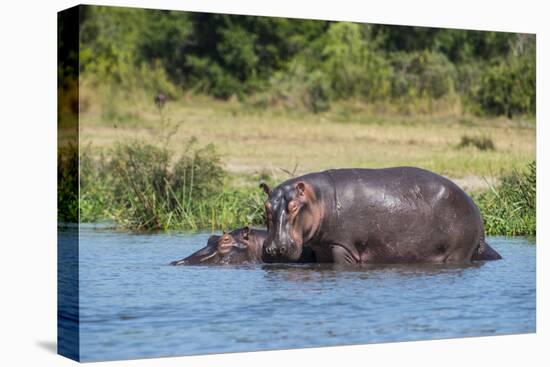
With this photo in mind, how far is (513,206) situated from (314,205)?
126 inches

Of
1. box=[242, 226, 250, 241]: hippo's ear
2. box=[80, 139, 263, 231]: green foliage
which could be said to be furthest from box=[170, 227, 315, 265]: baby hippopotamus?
box=[80, 139, 263, 231]: green foliage

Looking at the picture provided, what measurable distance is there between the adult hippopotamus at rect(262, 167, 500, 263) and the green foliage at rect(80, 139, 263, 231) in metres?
3.05

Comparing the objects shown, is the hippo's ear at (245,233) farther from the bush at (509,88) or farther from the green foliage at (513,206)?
the bush at (509,88)

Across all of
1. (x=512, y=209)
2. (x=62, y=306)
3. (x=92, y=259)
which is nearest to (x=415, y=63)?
(x=512, y=209)

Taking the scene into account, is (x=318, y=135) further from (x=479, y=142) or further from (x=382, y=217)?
(x=382, y=217)

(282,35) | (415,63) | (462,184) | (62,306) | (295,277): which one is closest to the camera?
(62,306)

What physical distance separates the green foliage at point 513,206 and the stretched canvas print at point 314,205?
3cm

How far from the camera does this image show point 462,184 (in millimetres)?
16688

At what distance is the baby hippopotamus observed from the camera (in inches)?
551

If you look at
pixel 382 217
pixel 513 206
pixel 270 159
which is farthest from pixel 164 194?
pixel 513 206

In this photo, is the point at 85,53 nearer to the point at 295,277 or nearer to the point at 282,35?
the point at 282,35

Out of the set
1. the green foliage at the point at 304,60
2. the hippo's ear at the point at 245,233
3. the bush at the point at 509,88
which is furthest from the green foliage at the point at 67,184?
the bush at the point at 509,88

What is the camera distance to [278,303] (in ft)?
40.0

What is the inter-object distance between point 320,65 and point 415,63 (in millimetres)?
5206
